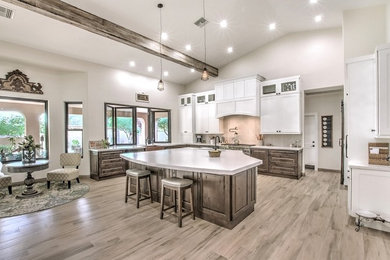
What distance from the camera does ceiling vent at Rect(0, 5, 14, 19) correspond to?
11.5ft

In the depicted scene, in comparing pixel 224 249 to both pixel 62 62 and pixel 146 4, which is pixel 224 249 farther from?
pixel 62 62

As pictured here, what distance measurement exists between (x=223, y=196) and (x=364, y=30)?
4.35 meters

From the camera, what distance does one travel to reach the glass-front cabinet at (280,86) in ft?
18.6

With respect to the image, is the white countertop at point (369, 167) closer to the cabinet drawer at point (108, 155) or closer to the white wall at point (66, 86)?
the cabinet drawer at point (108, 155)

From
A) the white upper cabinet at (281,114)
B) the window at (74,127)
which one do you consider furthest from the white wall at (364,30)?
the window at (74,127)

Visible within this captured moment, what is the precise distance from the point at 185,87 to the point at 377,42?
21.4 ft

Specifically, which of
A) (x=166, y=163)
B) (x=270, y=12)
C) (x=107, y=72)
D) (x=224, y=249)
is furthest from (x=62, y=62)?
(x=224, y=249)

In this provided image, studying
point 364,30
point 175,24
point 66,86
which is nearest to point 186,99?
point 175,24

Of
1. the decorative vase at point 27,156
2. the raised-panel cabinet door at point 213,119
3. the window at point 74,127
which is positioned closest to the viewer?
the decorative vase at point 27,156

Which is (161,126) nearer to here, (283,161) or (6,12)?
(283,161)

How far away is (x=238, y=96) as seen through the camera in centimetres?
660

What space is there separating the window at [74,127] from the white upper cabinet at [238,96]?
455 centimetres

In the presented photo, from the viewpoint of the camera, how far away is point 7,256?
225 centimetres

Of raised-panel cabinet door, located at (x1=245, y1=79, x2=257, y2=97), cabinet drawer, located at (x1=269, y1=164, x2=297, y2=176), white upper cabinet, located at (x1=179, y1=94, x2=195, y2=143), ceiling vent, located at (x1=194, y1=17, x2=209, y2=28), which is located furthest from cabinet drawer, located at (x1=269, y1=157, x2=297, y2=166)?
ceiling vent, located at (x1=194, y1=17, x2=209, y2=28)
